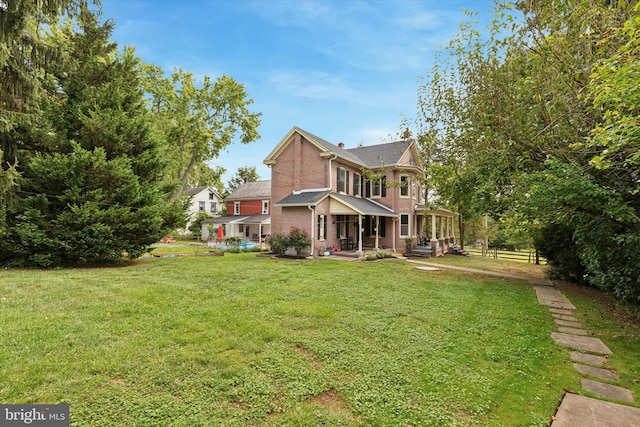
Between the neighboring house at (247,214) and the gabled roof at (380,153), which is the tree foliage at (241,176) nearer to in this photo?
the neighboring house at (247,214)

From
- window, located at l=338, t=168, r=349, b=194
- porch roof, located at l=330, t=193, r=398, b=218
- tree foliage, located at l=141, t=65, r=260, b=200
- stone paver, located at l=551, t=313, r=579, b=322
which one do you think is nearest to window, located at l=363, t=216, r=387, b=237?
porch roof, located at l=330, t=193, r=398, b=218

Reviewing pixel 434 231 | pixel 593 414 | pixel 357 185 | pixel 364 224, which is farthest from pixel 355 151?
pixel 593 414

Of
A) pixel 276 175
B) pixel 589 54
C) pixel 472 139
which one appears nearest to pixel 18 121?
pixel 276 175

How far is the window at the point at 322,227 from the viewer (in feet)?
58.0

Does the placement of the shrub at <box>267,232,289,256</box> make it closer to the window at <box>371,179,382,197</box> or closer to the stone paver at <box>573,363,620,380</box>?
the window at <box>371,179,382,197</box>

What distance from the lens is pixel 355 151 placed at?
961 inches

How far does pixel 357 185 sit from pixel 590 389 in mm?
18257

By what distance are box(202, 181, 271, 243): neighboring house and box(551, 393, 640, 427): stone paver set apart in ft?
96.1

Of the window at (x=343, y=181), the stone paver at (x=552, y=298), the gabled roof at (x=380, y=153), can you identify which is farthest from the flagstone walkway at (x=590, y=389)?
the gabled roof at (x=380, y=153)

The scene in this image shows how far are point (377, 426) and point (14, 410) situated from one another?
3755 mm

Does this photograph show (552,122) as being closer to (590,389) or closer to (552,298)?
(590,389)

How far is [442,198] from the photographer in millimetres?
12430

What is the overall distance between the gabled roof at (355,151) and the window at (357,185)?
1.05 m

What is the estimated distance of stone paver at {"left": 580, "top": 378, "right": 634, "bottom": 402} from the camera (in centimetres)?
359
